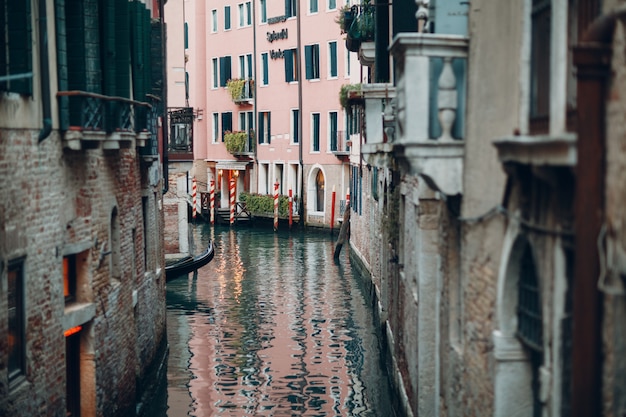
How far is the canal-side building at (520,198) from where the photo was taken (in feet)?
14.0

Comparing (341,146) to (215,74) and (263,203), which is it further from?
(215,74)

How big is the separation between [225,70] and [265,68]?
296 cm

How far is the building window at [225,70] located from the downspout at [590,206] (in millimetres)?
38026

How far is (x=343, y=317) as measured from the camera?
1877 centimetres

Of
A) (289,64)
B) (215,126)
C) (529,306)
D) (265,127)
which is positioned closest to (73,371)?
(529,306)

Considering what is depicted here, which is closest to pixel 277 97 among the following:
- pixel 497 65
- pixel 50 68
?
pixel 50 68

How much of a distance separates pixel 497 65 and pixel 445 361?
295 cm

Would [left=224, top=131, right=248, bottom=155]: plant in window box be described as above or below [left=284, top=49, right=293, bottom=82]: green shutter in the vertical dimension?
below

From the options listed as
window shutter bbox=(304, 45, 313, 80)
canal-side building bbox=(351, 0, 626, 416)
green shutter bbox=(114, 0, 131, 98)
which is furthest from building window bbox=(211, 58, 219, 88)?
canal-side building bbox=(351, 0, 626, 416)

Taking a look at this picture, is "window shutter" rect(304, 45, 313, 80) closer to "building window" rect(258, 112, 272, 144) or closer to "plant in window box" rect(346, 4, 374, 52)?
"building window" rect(258, 112, 272, 144)

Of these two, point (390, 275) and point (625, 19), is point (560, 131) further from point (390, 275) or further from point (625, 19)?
point (390, 275)

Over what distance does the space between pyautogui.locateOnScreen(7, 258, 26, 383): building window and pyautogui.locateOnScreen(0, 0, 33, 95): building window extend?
51.0 inches

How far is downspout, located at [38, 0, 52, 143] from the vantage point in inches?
324

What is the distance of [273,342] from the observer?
54.4 ft
